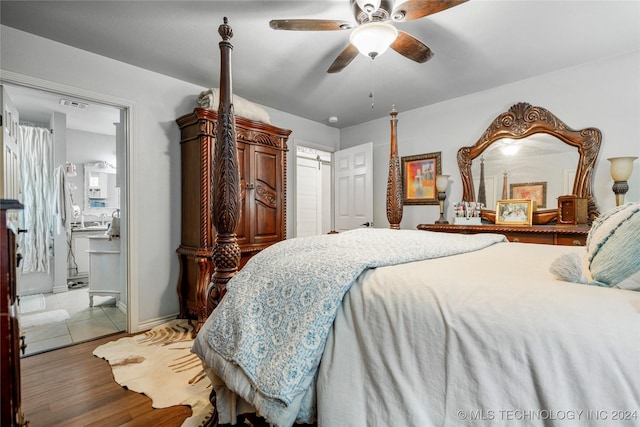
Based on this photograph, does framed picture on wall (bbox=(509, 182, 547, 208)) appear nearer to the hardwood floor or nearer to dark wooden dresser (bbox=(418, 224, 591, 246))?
dark wooden dresser (bbox=(418, 224, 591, 246))

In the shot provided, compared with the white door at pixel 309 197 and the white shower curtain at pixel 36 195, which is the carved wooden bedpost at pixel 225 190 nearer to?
the white door at pixel 309 197

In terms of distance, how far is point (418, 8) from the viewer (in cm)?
170

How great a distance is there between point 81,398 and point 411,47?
9.92 ft

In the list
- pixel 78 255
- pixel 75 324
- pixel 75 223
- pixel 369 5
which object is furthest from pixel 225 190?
pixel 75 223

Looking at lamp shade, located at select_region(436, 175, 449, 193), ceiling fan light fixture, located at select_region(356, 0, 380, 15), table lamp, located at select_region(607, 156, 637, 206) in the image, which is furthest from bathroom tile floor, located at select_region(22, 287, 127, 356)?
table lamp, located at select_region(607, 156, 637, 206)

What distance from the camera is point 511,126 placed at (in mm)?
3176

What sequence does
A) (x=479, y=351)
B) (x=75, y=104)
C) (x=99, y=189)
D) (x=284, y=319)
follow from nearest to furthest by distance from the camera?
(x=479, y=351) → (x=284, y=319) → (x=75, y=104) → (x=99, y=189)

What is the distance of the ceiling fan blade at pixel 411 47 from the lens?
1.95 metres

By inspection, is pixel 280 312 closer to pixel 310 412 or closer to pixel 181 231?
pixel 310 412

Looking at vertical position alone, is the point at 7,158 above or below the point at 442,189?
above

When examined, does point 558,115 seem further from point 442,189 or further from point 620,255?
point 620,255

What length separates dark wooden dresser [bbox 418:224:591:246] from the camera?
2.44 metres

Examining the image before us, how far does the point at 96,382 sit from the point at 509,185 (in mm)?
3947

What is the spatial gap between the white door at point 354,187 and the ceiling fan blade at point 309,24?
238 cm
